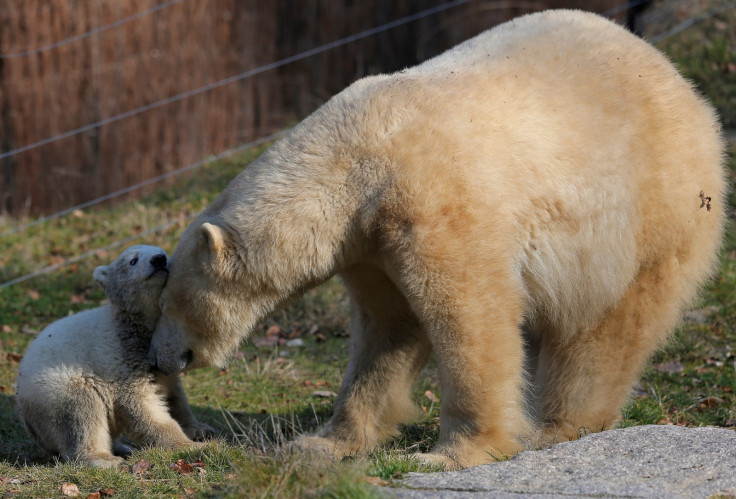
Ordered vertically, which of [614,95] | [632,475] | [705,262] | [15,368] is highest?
[614,95]

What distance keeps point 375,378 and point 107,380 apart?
1444mm

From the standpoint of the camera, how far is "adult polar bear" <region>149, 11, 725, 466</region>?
4195mm

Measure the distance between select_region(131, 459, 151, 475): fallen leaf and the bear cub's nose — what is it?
103 cm

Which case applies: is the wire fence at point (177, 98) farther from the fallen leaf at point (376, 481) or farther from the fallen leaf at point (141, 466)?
the fallen leaf at point (376, 481)

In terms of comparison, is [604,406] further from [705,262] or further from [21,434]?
[21,434]

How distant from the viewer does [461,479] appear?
3621mm

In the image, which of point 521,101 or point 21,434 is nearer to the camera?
point 521,101

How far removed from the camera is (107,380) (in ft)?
16.0

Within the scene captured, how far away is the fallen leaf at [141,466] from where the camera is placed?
4387mm

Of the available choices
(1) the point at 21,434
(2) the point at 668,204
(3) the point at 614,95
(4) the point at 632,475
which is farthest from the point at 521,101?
(1) the point at 21,434

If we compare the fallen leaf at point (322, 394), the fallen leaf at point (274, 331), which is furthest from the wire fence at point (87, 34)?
the fallen leaf at point (322, 394)

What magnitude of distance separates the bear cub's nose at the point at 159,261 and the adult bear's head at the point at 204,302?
0.26 meters

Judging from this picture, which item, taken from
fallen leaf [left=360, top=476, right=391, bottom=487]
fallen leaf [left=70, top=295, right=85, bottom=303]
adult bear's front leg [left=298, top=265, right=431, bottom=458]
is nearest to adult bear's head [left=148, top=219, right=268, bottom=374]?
adult bear's front leg [left=298, top=265, right=431, bottom=458]

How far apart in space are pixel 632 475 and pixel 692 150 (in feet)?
6.23
